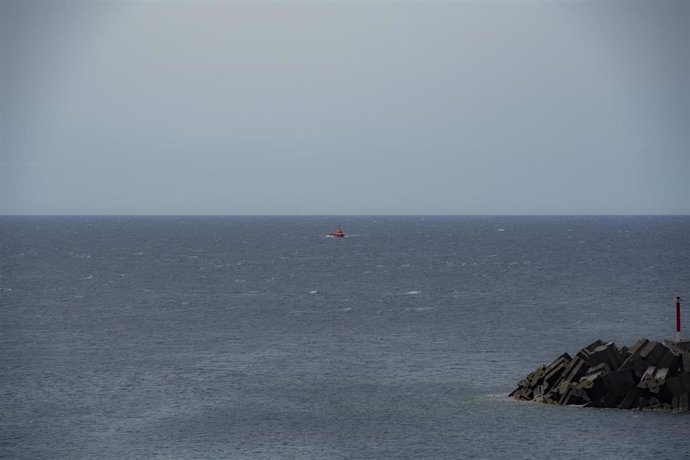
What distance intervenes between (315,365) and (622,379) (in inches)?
887

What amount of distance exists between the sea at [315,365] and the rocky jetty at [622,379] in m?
1.01

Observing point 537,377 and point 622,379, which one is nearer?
point 622,379

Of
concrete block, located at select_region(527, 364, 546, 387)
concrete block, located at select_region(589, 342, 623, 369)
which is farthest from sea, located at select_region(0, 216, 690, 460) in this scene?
concrete block, located at select_region(589, 342, 623, 369)

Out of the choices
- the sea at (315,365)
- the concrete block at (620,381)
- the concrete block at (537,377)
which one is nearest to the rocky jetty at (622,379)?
the concrete block at (620,381)

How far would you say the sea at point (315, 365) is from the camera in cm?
4166

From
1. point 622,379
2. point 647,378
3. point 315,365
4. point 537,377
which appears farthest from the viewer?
point 315,365

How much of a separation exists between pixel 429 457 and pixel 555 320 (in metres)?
50.2

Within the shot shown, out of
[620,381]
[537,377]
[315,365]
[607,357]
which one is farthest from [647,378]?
[315,365]

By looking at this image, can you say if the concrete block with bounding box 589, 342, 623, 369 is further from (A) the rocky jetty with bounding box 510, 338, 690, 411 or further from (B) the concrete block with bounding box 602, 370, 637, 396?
(B) the concrete block with bounding box 602, 370, 637, 396

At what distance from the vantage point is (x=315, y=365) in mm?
62406

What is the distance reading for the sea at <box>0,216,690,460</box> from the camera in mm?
41656

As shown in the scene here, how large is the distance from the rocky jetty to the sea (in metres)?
1.01

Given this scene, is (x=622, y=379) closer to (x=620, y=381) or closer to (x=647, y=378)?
(x=620, y=381)

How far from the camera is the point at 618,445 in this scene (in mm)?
40188
